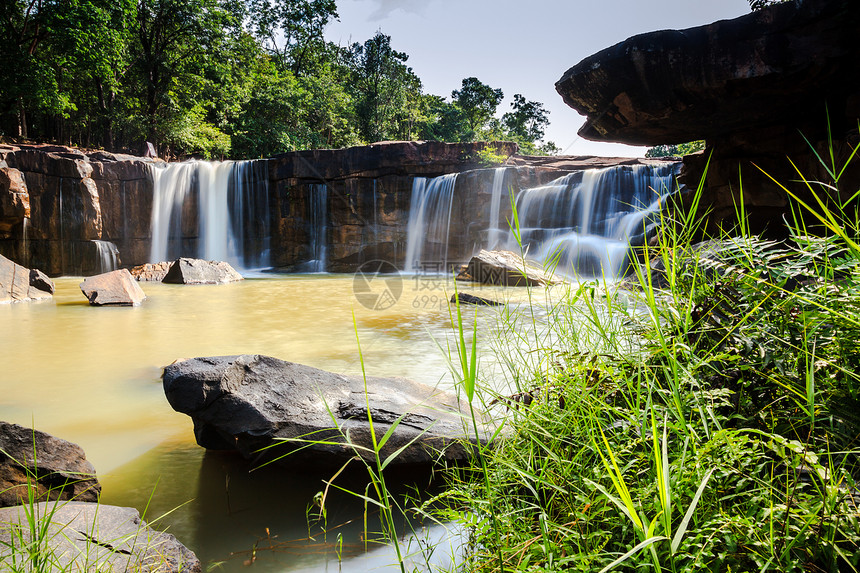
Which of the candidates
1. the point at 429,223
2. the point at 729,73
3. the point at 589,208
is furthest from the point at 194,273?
the point at 729,73

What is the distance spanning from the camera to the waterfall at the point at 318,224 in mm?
18609

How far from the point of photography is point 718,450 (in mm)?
1232

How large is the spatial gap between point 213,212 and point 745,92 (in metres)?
17.1

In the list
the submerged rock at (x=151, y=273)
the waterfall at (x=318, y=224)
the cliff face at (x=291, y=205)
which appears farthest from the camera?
the waterfall at (x=318, y=224)

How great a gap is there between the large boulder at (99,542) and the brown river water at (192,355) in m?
0.19

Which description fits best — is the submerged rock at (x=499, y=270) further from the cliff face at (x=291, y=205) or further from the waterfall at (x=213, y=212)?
the waterfall at (x=213, y=212)

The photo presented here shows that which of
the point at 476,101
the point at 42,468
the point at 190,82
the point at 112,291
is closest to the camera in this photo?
the point at 42,468

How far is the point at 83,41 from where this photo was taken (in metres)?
18.0

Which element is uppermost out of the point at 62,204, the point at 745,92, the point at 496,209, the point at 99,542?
the point at 745,92

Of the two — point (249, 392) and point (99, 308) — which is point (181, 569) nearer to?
point (249, 392)

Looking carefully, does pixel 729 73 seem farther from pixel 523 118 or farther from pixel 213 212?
pixel 523 118

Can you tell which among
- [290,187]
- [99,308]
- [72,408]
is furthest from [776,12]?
[290,187]

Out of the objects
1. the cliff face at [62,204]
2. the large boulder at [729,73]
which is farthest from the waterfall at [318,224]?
the large boulder at [729,73]

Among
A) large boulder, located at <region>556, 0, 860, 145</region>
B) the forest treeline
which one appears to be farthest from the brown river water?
the forest treeline
